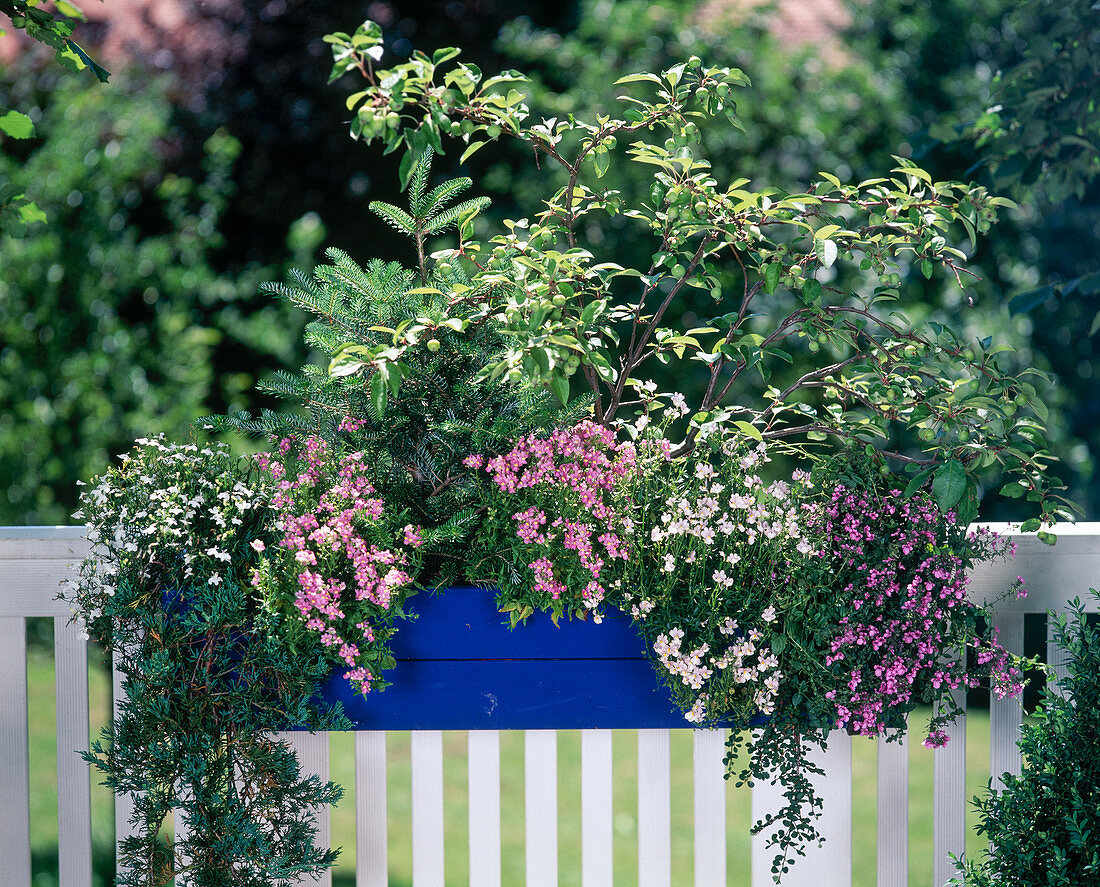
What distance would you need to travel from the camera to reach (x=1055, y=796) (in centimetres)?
150

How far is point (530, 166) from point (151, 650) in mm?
3430

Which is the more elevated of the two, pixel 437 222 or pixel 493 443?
pixel 437 222

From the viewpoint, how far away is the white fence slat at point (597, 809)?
5.56 feet

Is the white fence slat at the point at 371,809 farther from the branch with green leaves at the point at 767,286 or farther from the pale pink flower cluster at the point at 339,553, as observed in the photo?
the branch with green leaves at the point at 767,286

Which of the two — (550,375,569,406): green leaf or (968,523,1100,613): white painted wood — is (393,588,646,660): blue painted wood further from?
(968,523,1100,613): white painted wood

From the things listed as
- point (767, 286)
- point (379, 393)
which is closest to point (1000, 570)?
point (767, 286)

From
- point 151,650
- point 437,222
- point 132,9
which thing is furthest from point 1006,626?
point 132,9

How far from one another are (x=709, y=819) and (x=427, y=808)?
0.52 m

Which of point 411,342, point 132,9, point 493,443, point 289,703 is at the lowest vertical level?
point 289,703

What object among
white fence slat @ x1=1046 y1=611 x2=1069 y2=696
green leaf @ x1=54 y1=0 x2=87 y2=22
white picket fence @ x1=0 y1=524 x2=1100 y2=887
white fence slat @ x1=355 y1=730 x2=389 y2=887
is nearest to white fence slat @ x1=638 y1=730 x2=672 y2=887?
white picket fence @ x1=0 y1=524 x2=1100 y2=887

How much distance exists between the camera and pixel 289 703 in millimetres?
1487

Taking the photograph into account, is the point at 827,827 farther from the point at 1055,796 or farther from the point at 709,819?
the point at 1055,796

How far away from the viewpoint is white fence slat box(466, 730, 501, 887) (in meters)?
1.70

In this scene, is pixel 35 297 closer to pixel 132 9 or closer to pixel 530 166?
pixel 132 9
